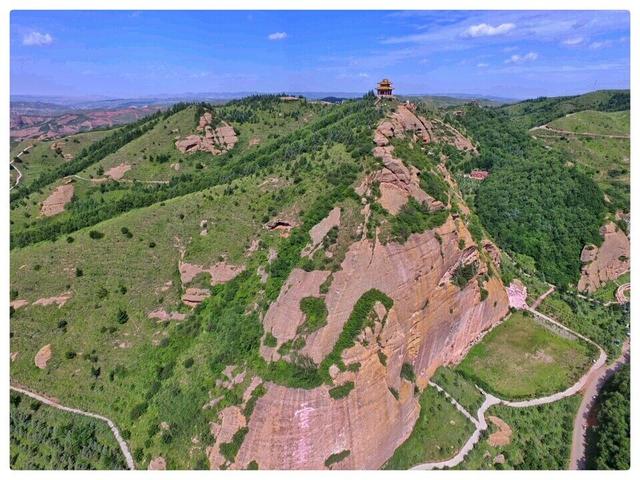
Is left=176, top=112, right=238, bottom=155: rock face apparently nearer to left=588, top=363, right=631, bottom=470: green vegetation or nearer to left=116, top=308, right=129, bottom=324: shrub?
left=116, top=308, right=129, bottom=324: shrub

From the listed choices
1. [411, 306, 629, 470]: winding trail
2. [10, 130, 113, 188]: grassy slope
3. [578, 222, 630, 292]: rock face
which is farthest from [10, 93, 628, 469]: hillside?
[10, 130, 113, 188]: grassy slope

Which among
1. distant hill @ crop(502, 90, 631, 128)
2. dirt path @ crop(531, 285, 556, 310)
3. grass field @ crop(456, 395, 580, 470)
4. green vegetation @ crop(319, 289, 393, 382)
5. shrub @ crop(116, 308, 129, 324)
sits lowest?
grass field @ crop(456, 395, 580, 470)

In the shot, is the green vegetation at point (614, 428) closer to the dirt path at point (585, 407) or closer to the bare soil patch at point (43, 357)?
the dirt path at point (585, 407)

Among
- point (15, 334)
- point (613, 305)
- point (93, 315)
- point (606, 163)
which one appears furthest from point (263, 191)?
point (606, 163)

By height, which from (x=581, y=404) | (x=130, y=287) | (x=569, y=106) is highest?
(x=569, y=106)

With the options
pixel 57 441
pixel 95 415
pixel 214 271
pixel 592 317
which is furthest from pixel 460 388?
pixel 57 441

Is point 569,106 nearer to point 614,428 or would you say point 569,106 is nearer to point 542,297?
point 542,297

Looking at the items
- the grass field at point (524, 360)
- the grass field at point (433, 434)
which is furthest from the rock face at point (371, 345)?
the grass field at point (524, 360)
